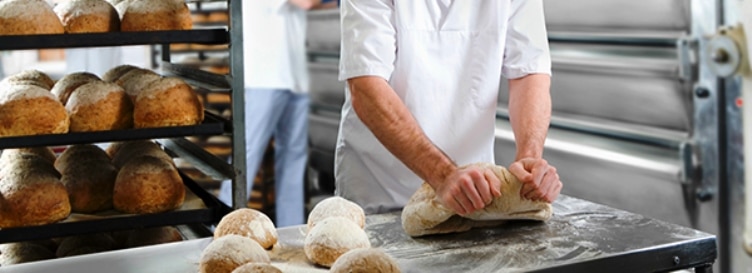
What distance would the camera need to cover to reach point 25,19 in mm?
2090

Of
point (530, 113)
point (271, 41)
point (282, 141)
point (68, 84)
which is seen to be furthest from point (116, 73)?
point (282, 141)

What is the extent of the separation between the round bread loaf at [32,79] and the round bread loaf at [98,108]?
191mm

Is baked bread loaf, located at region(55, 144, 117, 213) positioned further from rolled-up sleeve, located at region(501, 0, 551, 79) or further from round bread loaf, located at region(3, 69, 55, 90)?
rolled-up sleeve, located at region(501, 0, 551, 79)

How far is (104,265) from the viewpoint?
1659 millimetres

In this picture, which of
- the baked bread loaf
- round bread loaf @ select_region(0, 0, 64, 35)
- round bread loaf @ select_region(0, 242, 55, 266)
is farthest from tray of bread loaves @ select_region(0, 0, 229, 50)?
round bread loaf @ select_region(0, 242, 55, 266)

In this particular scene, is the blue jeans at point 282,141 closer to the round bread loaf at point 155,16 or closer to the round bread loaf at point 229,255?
the round bread loaf at point 155,16

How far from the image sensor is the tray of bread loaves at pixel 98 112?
Answer: 210 centimetres

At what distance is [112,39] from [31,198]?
40 cm

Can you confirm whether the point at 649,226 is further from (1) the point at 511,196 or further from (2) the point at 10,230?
(2) the point at 10,230

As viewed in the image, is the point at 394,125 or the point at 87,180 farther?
the point at 87,180

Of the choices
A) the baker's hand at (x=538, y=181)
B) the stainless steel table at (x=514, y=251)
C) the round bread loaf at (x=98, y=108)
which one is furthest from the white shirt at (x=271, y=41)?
the baker's hand at (x=538, y=181)

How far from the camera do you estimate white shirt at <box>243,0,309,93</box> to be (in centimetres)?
458

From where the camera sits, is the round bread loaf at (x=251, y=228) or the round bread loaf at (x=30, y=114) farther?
the round bread loaf at (x=30, y=114)

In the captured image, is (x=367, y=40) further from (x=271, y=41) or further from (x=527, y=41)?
(x=271, y=41)
